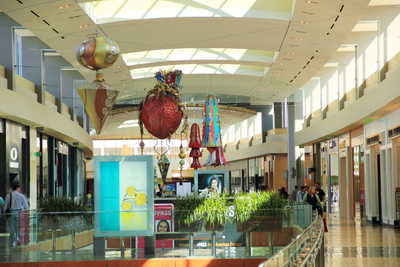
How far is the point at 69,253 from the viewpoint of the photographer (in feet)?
30.0

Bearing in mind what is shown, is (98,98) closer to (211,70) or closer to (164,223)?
(164,223)

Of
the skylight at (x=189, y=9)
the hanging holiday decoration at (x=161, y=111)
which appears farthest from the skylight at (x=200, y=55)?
the hanging holiday decoration at (x=161, y=111)

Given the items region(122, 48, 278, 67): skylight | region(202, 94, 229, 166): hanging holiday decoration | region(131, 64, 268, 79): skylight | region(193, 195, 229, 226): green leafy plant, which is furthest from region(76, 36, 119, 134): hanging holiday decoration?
region(131, 64, 268, 79): skylight

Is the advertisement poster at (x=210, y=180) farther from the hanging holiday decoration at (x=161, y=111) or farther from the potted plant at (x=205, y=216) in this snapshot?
the potted plant at (x=205, y=216)

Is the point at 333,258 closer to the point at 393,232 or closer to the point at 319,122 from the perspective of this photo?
the point at 393,232

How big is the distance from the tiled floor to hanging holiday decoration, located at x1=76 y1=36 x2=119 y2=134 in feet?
16.0

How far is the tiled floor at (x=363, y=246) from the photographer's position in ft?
34.1

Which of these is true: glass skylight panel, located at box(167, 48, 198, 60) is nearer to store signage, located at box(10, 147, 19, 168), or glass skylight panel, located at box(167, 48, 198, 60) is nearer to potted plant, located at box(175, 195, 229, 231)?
store signage, located at box(10, 147, 19, 168)

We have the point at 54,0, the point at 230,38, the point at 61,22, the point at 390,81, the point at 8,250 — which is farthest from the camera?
the point at 230,38

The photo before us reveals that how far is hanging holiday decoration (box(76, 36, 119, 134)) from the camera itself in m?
7.16

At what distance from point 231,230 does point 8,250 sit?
135 inches

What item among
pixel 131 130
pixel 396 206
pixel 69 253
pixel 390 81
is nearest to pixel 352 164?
pixel 396 206

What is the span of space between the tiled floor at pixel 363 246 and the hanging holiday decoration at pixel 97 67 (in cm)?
487

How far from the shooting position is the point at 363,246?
12.7 m
